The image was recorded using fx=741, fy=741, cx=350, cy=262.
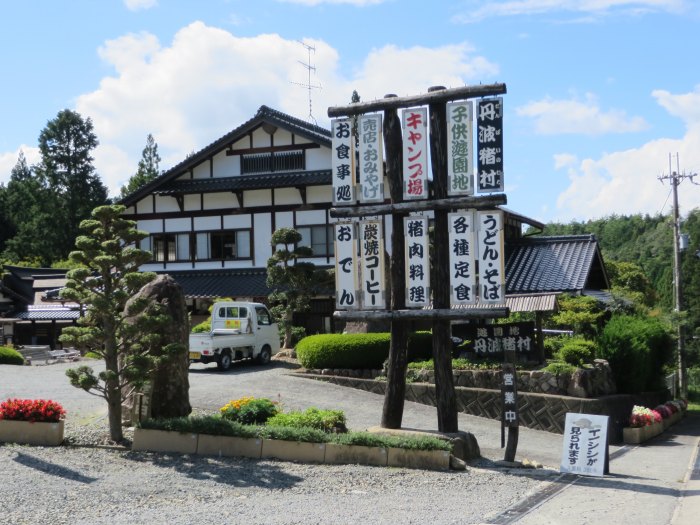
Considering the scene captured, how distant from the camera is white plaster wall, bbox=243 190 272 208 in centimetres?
3067

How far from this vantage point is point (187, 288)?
3067 cm

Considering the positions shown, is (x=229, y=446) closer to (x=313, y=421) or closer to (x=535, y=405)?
(x=313, y=421)

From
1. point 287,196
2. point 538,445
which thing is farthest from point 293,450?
point 287,196

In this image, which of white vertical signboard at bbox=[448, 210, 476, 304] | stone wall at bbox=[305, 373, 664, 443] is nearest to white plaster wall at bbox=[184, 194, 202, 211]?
stone wall at bbox=[305, 373, 664, 443]

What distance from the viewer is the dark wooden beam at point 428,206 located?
12.3 m

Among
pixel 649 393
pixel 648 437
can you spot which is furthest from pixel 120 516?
pixel 649 393

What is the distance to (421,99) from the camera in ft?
42.4

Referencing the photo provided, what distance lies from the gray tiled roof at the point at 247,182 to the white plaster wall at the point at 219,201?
0.59m

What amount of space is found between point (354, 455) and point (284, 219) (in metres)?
19.8

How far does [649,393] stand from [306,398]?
1159 cm

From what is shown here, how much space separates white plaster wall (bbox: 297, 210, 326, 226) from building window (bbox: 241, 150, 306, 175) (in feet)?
6.18

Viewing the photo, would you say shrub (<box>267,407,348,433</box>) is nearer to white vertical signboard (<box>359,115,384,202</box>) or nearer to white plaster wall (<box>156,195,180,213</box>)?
white vertical signboard (<box>359,115,384,202</box>)

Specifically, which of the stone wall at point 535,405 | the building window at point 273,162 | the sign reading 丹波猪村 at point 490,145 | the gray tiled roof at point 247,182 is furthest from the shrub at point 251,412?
the building window at point 273,162

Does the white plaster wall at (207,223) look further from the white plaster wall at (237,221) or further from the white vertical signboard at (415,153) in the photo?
the white vertical signboard at (415,153)
